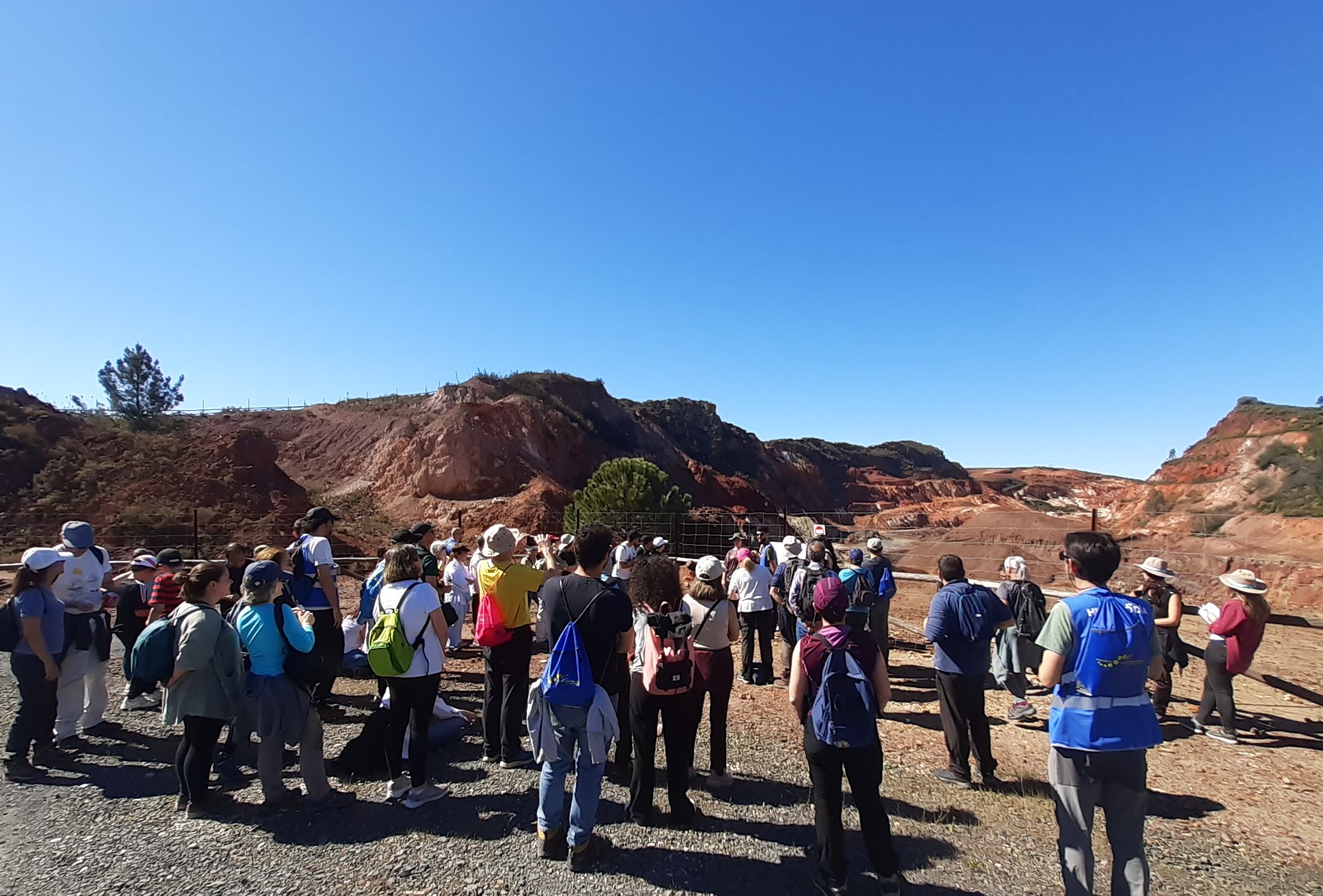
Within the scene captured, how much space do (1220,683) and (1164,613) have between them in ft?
2.30

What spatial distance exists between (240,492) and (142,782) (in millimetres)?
24742

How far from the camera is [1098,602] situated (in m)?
3.04

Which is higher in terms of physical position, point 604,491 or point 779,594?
point 604,491

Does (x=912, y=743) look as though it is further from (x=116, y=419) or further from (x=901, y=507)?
(x=901, y=507)

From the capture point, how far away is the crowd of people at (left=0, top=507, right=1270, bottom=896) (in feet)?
9.92

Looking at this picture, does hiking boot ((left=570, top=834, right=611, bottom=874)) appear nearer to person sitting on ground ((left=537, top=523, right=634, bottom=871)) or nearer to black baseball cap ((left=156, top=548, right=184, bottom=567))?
person sitting on ground ((left=537, top=523, right=634, bottom=871))

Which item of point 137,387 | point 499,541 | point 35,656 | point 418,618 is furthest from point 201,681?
point 137,387

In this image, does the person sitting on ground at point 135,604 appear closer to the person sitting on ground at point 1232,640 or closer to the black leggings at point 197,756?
the black leggings at point 197,756

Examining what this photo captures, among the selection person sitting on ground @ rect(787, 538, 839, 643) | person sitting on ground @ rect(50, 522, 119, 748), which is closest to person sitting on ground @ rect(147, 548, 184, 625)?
person sitting on ground @ rect(50, 522, 119, 748)

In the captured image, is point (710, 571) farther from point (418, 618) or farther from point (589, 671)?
point (418, 618)

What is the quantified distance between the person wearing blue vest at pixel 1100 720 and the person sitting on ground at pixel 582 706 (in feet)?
7.08

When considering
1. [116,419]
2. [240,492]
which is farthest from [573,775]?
[116,419]

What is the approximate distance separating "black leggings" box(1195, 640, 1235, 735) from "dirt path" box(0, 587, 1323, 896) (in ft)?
1.22

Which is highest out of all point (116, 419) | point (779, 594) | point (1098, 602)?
point (116, 419)
